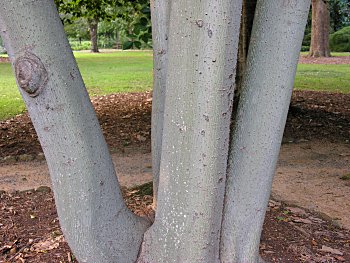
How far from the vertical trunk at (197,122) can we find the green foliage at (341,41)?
3161cm

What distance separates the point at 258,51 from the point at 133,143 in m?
4.42

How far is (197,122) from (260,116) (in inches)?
15.1

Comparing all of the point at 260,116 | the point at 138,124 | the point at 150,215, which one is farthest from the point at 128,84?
the point at 260,116

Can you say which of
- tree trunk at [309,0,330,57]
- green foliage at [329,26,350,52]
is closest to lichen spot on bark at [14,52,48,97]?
tree trunk at [309,0,330,57]

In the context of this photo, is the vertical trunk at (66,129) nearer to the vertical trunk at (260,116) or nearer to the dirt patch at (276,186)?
the vertical trunk at (260,116)

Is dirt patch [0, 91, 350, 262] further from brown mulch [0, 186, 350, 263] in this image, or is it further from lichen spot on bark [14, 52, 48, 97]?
lichen spot on bark [14, 52, 48, 97]

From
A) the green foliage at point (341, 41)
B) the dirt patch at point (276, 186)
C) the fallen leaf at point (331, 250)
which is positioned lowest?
the green foliage at point (341, 41)

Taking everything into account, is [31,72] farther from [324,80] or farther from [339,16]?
[339,16]

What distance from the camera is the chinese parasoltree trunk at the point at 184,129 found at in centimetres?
202

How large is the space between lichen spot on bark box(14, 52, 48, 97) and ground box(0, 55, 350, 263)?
135 cm

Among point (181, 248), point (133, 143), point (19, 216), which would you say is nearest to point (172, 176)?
point (181, 248)

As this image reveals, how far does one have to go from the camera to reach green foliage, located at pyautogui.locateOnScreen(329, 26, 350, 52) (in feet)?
103

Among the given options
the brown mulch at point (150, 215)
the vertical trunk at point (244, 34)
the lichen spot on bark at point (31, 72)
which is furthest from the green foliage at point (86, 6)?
the lichen spot on bark at point (31, 72)

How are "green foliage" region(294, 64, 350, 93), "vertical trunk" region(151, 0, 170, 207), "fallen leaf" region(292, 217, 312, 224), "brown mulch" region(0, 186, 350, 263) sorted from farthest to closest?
1. "green foliage" region(294, 64, 350, 93)
2. "fallen leaf" region(292, 217, 312, 224)
3. "brown mulch" region(0, 186, 350, 263)
4. "vertical trunk" region(151, 0, 170, 207)
